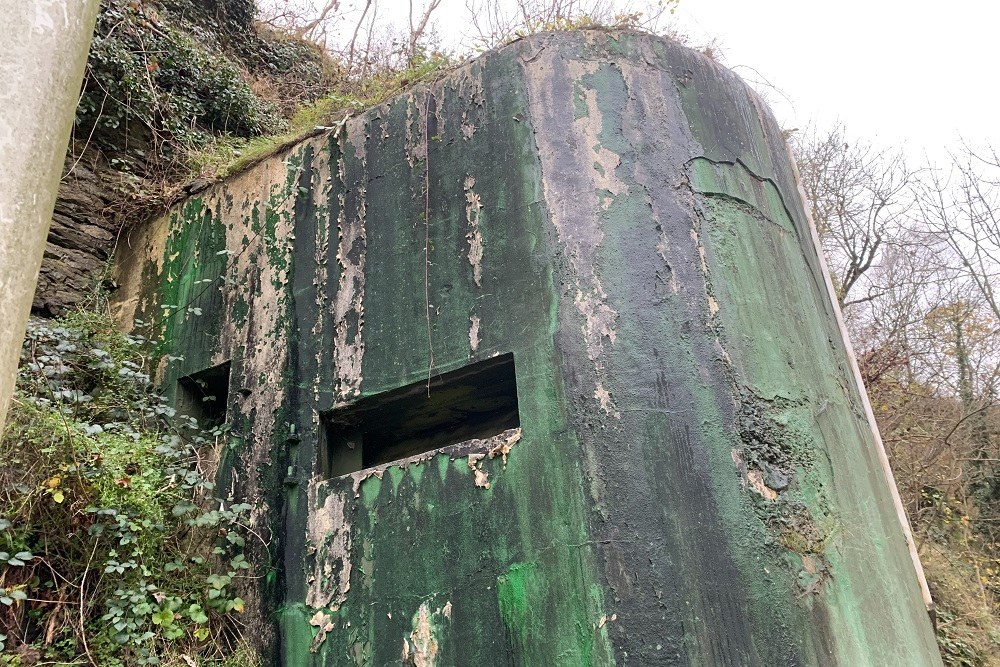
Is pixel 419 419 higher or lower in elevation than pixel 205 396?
lower

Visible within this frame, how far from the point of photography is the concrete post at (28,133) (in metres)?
2.05

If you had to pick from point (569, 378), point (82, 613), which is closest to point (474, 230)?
point (569, 378)

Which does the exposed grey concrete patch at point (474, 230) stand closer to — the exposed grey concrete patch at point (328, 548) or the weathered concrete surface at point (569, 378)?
the weathered concrete surface at point (569, 378)

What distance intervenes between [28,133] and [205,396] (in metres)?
2.97

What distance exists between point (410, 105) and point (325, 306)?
131cm

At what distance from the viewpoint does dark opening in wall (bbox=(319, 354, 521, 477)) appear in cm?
398

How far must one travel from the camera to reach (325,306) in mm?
4410

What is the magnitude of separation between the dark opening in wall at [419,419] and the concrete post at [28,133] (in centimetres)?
208

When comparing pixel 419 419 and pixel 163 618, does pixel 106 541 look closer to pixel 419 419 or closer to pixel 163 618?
pixel 163 618

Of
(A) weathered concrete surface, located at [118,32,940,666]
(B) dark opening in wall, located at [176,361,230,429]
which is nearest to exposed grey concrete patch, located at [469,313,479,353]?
(A) weathered concrete surface, located at [118,32,940,666]

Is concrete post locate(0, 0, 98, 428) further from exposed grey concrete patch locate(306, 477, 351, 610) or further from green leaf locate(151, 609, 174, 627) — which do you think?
green leaf locate(151, 609, 174, 627)

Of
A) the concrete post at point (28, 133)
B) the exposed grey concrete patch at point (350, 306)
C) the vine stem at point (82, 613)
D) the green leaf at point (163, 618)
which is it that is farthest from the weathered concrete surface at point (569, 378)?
the concrete post at point (28, 133)

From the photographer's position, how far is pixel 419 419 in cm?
423

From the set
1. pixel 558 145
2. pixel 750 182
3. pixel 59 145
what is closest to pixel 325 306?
pixel 558 145
